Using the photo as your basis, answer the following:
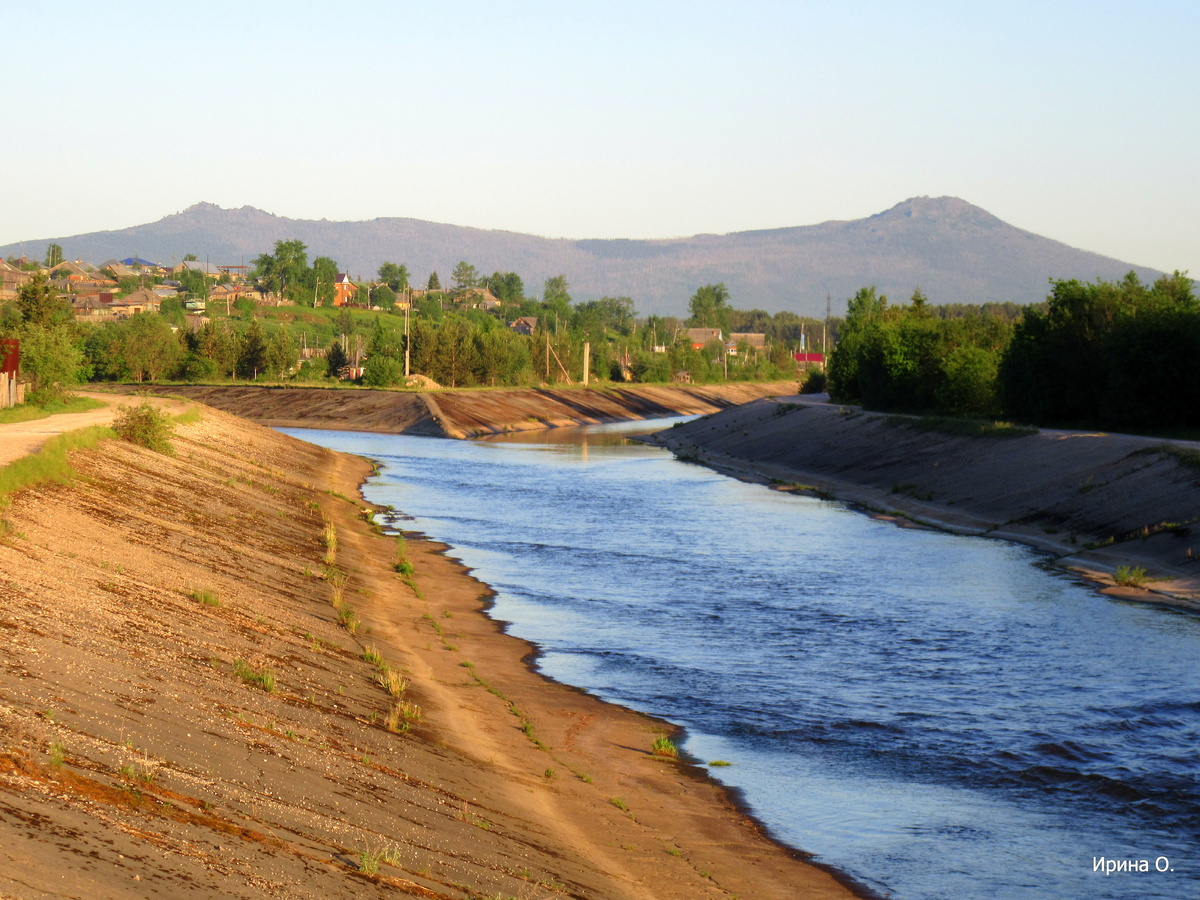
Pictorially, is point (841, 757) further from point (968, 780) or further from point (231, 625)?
point (231, 625)

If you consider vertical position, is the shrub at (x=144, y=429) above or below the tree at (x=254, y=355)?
below

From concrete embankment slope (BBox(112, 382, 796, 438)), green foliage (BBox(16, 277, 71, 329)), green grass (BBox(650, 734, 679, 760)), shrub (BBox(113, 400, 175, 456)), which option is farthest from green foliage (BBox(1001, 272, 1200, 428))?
green foliage (BBox(16, 277, 71, 329))

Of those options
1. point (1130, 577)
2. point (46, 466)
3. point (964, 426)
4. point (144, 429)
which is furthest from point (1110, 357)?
point (46, 466)

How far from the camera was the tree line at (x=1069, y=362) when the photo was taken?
173 ft

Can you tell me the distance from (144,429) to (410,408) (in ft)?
221

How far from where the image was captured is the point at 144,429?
38.4 meters

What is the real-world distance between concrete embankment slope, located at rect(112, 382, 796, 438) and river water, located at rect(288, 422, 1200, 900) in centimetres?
5899

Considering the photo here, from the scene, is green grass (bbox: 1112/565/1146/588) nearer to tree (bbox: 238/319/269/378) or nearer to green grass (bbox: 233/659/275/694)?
green grass (bbox: 233/659/275/694)

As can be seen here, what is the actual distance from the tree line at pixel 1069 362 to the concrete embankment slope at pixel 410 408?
3781 cm

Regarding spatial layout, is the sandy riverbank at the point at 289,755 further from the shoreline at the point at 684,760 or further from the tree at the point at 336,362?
the tree at the point at 336,362

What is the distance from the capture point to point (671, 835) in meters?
13.4

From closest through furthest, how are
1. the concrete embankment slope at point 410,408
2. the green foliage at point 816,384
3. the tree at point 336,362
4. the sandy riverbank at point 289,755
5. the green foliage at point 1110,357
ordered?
the sandy riverbank at point 289,755
the green foliage at point 1110,357
the concrete embankment slope at point 410,408
the green foliage at point 816,384
the tree at point 336,362

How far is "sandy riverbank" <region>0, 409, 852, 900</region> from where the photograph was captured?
9.19 meters

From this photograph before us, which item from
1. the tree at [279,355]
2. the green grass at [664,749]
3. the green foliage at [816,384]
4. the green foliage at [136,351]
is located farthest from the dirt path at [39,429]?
the green foliage at [816,384]
